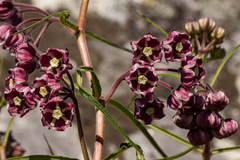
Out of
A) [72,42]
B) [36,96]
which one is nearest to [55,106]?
[36,96]

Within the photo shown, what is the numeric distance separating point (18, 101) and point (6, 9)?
23 centimetres

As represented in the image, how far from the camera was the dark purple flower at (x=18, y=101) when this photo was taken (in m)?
0.57

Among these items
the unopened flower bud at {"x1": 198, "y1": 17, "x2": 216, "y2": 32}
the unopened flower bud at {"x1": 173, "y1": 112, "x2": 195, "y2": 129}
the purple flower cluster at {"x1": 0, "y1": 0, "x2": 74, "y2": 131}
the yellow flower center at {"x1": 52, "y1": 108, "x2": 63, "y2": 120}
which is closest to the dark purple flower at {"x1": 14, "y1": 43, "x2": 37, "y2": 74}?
the purple flower cluster at {"x1": 0, "y1": 0, "x2": 74, "y2": 131}

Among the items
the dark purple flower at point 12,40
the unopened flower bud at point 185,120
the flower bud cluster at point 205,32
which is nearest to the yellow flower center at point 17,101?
the dark purple flower at point 12,40

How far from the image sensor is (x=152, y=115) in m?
0.59

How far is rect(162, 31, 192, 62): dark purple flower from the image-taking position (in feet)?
1.90

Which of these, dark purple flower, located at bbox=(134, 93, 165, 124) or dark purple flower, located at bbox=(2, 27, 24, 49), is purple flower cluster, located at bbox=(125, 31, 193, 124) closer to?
dark purple flower, located at bbox=(134, 93, 165, 124)

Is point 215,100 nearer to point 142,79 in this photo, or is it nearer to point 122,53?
point 142,79

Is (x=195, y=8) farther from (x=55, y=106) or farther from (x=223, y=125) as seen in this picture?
(x=55, y=106)

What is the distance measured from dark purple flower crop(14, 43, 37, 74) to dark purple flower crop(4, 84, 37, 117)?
42 mm

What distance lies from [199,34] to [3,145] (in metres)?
0.74

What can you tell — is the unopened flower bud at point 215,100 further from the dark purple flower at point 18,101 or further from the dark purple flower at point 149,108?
the dark purple flower at point 18,101

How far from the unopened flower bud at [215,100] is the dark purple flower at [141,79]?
20cm

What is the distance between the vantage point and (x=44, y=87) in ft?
1.80
